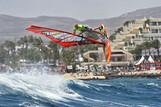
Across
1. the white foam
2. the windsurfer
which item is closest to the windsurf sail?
the windsurfer

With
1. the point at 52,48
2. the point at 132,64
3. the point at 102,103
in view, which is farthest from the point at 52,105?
the point at 52,48

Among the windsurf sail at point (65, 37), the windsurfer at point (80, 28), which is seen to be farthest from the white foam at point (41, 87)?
the windsurfer at point (80, 28)

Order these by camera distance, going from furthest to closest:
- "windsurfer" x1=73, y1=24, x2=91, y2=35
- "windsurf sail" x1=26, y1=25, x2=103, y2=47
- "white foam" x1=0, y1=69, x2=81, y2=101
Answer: "windsurf sail" x1=26, y1=25, x2=103, y2=47 → "windsurfer" x1=73, y1=24, x2=91, y2=35 → "white foam" x1=0, y1=69, x2=81, y2=101

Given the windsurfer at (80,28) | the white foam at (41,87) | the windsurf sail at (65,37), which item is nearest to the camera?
the white foam at (41,87)

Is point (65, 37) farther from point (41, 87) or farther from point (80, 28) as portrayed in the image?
point (41, 87)

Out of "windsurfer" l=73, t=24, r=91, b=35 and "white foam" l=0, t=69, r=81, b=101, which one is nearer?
"white foam" l=0, t=69, r=81, b=101

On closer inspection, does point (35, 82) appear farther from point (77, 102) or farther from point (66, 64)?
point (66, 64)

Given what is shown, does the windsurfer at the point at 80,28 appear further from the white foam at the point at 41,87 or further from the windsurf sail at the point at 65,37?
the white foam at the point at 41,87

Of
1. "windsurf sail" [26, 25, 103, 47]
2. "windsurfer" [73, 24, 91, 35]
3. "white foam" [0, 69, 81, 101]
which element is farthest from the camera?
"windsurf sail" [26, 25, 103, 47]

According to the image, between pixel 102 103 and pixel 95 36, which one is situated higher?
pixel 95 36

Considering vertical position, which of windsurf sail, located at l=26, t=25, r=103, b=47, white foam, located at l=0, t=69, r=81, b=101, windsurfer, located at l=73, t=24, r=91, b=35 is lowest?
white foam, located at l=0, t=69, r=81, b=101

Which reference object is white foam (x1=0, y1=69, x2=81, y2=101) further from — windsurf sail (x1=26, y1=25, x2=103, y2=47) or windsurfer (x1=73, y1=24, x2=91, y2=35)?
windsurfer (x1=73, y1=24, x2=91, y2=35)

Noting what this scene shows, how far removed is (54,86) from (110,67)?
140726mm

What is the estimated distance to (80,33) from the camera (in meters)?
33.5
